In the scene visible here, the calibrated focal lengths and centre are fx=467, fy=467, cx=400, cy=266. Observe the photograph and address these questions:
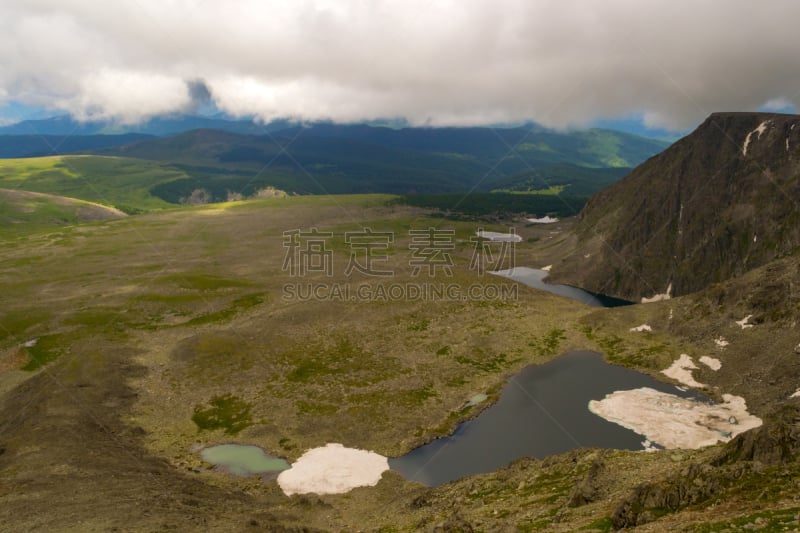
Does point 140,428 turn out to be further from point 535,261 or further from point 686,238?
point 535,261

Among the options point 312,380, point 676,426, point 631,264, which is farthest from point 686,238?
point 312,380

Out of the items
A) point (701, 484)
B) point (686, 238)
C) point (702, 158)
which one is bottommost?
point (701, 484)

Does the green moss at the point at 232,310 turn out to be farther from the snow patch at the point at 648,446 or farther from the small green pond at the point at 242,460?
the snow patch at the point at 648,446

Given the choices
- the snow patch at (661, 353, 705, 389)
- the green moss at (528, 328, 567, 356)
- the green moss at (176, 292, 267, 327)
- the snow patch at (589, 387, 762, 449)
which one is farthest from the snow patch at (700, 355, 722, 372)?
the green moss at (176, 292, 267, 327)

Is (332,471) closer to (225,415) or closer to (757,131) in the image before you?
(225,415)

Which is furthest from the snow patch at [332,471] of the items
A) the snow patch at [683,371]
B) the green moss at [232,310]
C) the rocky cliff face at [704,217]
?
the rocky cliff face at [704,217]

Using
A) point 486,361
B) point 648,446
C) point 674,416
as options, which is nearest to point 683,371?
point 674,416
